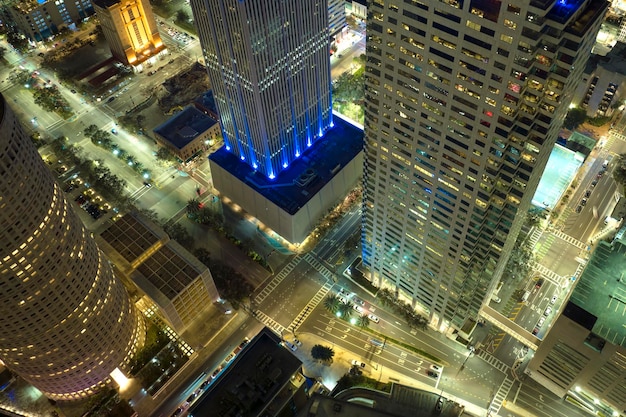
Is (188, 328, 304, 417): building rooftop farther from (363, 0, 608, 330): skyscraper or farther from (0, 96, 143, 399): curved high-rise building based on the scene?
(363, 0, 608, 330): skyscraper

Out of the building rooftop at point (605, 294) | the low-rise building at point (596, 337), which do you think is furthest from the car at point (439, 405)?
the building rooftop at point (605, 294)

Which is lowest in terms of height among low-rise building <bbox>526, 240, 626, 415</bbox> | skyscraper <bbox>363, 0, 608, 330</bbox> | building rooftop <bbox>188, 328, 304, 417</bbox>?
low-rise building <bbox>526, 240, 626, 415</bbox>

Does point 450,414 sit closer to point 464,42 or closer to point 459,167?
point 459,167

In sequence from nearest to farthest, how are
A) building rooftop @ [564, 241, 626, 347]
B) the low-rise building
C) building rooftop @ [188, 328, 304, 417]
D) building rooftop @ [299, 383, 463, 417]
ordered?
1. building rooftop @ [299, 383, 463, 417]
2. building rooftop @ [188, 328, 304, 417]
3. building rooftop @ [564, 241, 626, 347]
4. the low-rise building

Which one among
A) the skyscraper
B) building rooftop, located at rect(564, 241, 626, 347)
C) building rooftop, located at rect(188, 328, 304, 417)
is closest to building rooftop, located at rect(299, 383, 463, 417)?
building rooftop, located at rect(188, 328, 304, 417)

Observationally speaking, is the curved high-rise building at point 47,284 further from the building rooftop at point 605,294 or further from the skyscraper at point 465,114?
the building rooftop at point 605,294
